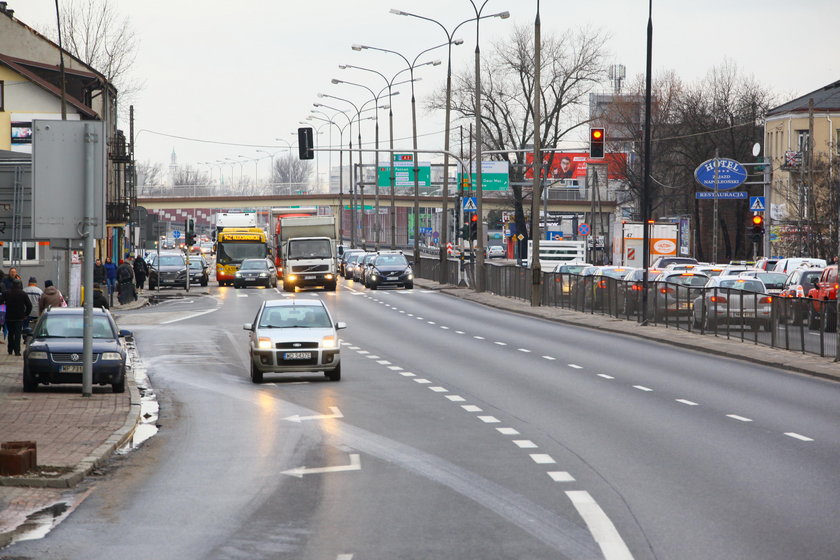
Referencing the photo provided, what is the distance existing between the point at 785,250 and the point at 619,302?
29.2m

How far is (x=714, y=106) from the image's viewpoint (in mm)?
99312

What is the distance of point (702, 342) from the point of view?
1334 inches

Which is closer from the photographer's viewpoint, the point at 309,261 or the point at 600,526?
the point at 600,526

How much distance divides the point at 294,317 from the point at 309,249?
40.7 metres

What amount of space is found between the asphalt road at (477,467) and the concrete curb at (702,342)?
0.89m

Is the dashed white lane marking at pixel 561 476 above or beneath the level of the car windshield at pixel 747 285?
beneath

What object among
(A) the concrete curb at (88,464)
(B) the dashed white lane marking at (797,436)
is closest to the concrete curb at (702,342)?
(B) the dashed white lane marking at (797,436)

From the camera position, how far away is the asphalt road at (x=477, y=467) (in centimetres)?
1017

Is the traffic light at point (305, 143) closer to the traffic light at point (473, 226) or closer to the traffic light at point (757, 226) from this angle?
the traffic light at point (473, 226)

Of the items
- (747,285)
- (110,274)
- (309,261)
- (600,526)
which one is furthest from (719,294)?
(309,261)

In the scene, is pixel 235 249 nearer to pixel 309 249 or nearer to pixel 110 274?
pixel 309 249

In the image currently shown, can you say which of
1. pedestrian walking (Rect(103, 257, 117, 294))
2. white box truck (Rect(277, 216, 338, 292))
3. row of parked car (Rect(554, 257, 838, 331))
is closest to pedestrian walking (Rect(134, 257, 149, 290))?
white box truck (Rect(277, 216, 338, 292))

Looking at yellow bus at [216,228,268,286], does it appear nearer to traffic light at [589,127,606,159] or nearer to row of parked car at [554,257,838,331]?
row of parked car at [554,257,838,331]

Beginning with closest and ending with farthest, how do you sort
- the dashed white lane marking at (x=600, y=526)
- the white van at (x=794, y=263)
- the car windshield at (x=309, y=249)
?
the dashed white lane marking at (x=600, y=526) → the white van at (x=794, y=263) → the car windshield at (x=309, y=249)
